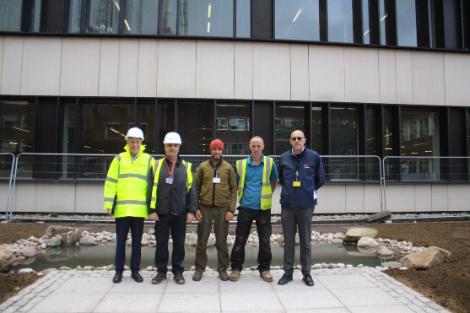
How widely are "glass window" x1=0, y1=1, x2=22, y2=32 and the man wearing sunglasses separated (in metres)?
11.2

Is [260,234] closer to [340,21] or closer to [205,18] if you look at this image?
[205,18]

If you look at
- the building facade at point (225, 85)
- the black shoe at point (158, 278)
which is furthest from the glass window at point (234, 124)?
the black shoe at point (158, 278)

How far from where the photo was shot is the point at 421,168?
1282 centimetres

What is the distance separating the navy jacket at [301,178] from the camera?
5633 mm

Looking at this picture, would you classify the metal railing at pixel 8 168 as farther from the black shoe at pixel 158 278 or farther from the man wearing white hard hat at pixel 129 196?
the black shoe at pixel 158 278

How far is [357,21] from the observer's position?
44.7 ft

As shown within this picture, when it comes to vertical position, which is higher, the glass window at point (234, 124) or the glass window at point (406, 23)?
the glass window at point (406, 23)

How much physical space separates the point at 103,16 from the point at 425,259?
11.6m

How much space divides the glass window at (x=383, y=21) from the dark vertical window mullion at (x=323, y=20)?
79.6 inches

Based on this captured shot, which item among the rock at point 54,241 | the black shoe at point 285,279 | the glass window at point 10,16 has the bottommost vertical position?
the black shoe at point 285,279

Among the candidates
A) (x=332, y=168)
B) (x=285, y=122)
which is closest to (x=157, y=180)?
(x=332, y=168)

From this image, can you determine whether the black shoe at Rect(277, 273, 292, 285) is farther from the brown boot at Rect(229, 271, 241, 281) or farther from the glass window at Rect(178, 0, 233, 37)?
the glass window at Rect(178, 0, 233, 37)

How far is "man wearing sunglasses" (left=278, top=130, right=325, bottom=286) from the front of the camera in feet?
18.4

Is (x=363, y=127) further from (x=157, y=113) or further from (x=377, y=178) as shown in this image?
(x=157, y=113)
